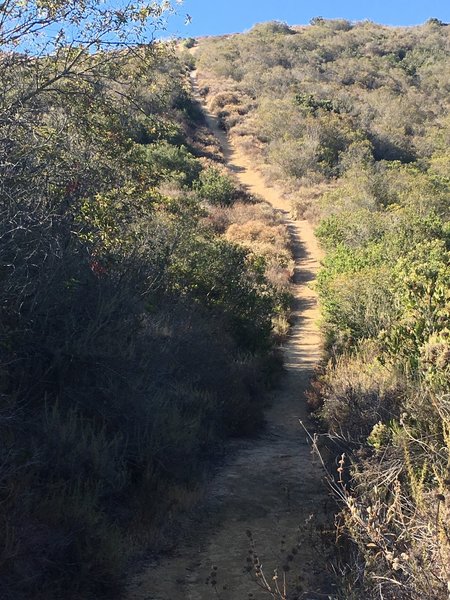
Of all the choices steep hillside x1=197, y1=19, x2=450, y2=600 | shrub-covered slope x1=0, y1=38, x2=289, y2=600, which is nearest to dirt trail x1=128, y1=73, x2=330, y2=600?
shrub-covered slope x1=0, y1=38, x2=289, y2=600

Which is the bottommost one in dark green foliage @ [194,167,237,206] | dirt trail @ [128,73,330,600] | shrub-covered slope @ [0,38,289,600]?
dirt trail @ [128,73,330,600]

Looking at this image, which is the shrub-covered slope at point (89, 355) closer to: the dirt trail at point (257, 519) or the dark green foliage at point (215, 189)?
the dirt trail at point (257, 519)

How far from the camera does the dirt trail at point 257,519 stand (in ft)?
14.6

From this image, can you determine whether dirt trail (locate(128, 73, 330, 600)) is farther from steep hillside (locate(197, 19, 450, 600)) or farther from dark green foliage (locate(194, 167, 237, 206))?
dark green foliage (locate(194, 167, 237, 206))

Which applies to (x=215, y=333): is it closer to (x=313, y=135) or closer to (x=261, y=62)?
(x=313, y=135)

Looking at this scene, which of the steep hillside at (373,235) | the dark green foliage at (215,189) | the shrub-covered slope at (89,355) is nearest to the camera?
the steep hillside at (373,235)

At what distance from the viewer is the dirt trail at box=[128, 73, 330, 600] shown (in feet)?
14.6

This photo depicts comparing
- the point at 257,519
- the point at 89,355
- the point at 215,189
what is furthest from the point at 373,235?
the point at 89,355

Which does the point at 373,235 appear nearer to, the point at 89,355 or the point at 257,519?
the point at 257,519

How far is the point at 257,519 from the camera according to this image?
18.7ft

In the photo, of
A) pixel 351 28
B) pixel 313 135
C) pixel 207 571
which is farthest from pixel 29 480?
pixel 351 28

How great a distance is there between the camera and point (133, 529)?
5117 millimetres

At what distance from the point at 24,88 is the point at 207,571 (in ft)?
17.0

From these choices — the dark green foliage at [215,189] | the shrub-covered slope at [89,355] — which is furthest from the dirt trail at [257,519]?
the dark green foliage at [215,189]
